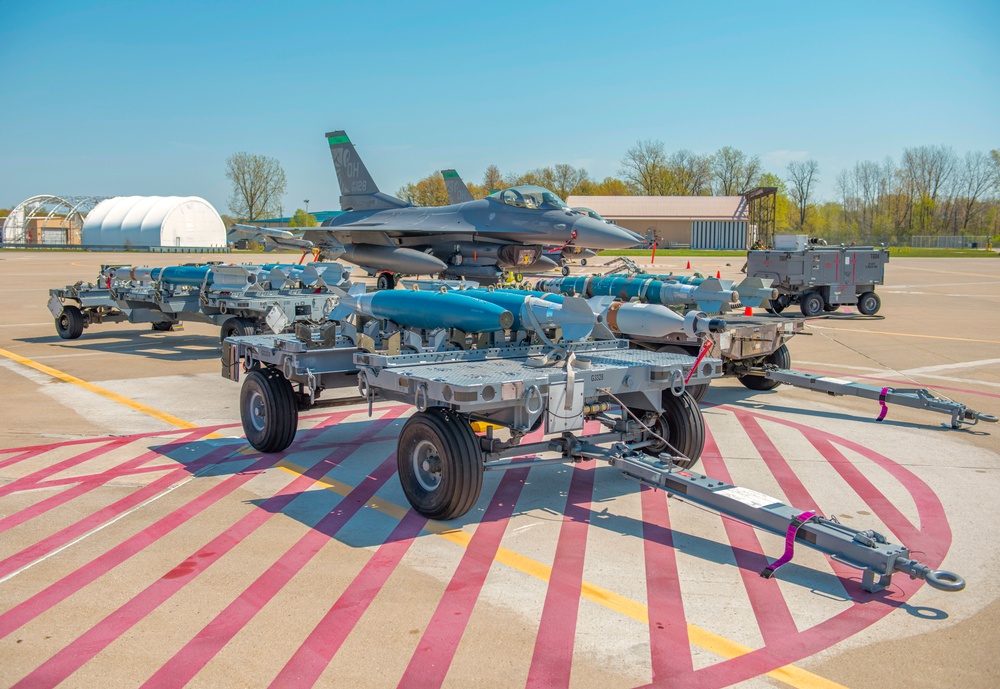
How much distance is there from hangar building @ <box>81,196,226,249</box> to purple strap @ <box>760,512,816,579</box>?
89129 millimetres

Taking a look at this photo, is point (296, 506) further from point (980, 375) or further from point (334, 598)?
point (980, 375)

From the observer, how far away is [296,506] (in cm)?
764

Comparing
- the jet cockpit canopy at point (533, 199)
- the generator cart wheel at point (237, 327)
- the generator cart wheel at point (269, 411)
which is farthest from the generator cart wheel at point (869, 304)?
the generator cart wheel at point (269, 411)

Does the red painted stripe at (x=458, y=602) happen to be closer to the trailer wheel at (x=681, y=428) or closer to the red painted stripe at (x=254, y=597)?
the red painted stripe at (x=254, y=597)

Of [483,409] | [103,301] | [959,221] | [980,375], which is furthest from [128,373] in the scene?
[959,221]

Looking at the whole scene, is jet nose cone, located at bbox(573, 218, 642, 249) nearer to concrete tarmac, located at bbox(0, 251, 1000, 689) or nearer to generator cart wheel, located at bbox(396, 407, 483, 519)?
concrete tarmac, located at bbox(0, 251, 1000, 689)

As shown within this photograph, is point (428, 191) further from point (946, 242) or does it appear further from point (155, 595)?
point (155, 595)

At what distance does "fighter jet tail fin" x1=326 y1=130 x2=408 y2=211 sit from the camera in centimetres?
3206

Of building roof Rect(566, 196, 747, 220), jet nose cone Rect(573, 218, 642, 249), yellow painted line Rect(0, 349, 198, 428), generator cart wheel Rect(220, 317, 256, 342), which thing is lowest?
yellow painted line Rect(0, 349, 198, 428)

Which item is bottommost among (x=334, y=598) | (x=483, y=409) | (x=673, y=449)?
(x=334, y=598)

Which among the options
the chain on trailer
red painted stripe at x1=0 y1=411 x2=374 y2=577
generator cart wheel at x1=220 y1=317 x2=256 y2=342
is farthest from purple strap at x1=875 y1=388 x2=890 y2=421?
generator cart wheel at x1=220 y1=317 x2=256 y2=342

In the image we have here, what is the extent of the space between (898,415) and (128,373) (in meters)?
12.9

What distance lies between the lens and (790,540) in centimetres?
576

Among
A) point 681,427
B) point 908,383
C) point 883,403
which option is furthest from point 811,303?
point 681,427
